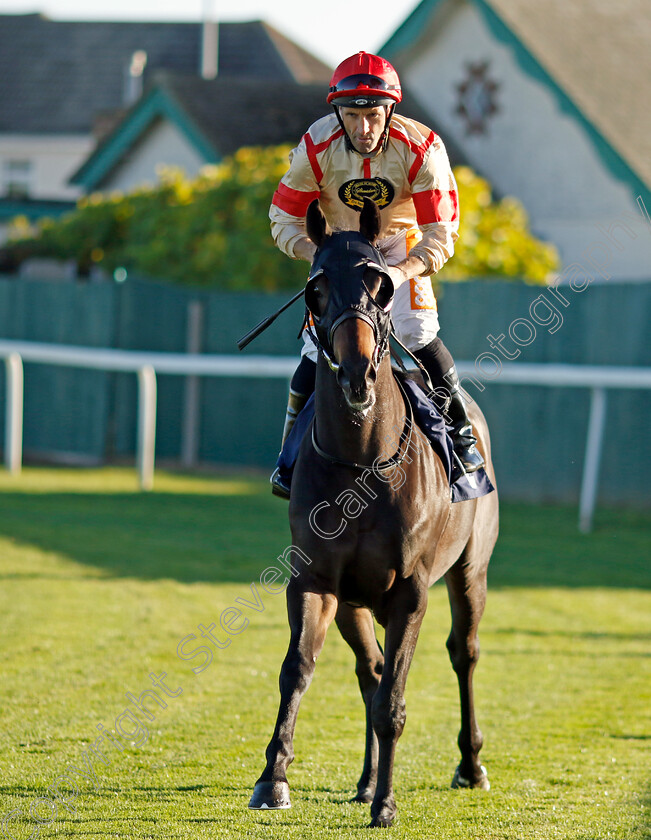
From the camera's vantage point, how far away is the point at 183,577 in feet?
25.4

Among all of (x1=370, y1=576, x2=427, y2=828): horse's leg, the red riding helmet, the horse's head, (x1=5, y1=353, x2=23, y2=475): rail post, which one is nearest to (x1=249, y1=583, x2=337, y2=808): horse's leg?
(x1=370, y1=576, x2=427, y2=828): horse's leg

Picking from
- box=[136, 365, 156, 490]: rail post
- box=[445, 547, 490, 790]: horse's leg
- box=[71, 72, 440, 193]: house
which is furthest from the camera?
box=[71, 72, 440, 193]: house

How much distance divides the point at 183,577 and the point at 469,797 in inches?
152

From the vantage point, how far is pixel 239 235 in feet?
44.1

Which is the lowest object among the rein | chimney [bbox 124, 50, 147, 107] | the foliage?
the rein

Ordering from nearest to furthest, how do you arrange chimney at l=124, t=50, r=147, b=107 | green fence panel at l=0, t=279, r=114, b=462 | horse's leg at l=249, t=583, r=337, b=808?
horse's leg at l=249, t=583, r=337, b=808, green fence panel at l=0, t=279, r=114, b=462, chimney at l=124, t=50, r=147, b=107

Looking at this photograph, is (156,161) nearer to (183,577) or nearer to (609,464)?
(609,464)

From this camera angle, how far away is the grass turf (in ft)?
12.7

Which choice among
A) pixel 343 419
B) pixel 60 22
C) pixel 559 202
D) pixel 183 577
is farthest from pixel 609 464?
pixel 60 22

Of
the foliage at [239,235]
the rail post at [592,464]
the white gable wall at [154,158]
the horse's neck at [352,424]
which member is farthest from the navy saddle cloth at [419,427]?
the white gable wall at [154,158]

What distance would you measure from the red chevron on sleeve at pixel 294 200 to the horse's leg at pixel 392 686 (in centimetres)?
136

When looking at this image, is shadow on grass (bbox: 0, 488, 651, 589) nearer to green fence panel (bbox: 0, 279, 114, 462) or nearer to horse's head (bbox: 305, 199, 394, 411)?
green fence panel (bbox: 0, 279, 114, 462)

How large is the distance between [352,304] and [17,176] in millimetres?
35023

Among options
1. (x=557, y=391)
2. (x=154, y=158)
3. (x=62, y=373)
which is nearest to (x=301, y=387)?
(x=557, y=391)
